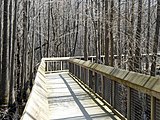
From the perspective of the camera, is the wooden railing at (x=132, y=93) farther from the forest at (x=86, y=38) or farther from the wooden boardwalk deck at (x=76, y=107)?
the forest at (x=86, y=38)

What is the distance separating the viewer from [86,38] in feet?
63.2

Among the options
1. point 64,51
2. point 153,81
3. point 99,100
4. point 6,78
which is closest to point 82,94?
point 99,100

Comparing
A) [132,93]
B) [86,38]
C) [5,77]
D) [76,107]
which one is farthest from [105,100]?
[86,38]

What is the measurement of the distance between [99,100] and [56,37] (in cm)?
2962

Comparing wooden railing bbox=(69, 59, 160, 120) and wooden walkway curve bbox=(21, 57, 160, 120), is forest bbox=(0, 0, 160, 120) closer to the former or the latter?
wooden walkway curve bbox=(21, 57, 160, 120)

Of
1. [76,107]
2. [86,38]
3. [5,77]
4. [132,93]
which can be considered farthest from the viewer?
[86,38]

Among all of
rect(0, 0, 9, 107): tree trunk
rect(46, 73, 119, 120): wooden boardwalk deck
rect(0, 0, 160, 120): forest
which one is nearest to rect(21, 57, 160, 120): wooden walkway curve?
rect(46, 73, 119, 120): wooden boardwalk deck

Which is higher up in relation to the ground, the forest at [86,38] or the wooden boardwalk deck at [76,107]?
the forest at [86,38]

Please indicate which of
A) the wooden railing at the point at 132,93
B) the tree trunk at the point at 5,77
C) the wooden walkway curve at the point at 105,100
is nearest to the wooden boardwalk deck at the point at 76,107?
the wooden walkway curve at the point at 105,100

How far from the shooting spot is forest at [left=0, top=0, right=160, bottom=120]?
12.5 meters

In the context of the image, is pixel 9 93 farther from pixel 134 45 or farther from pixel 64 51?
pixel 64 51

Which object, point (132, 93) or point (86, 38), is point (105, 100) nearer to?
point (132, 93)

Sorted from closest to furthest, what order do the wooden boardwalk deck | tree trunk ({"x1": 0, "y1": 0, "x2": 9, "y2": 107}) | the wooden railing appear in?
the wooden railing
the wooden boardwalk deck
tree trunk ({"x1": 0, "y1": 0, "x2": 9, "y2": 107})

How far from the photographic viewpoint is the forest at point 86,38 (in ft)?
41.1
